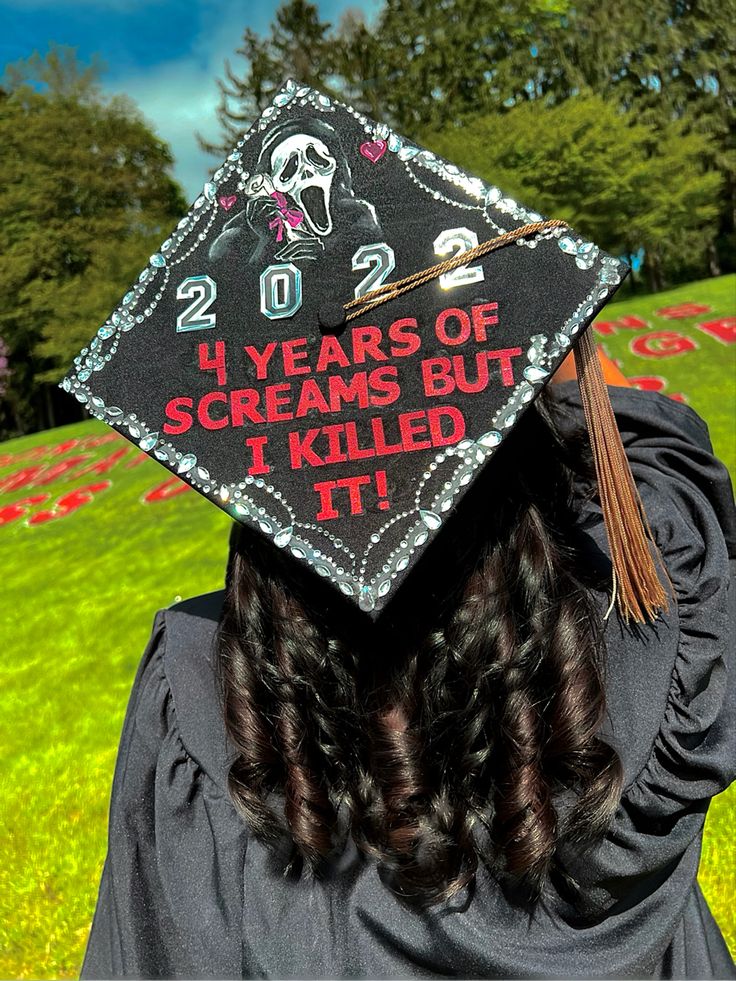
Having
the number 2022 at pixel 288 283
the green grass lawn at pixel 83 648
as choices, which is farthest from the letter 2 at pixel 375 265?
the green grass lawn at pixel 83 648

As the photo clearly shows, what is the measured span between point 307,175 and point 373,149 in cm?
11

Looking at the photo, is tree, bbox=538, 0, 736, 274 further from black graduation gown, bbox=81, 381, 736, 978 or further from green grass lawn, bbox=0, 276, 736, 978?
black graduation gown, bbox=81, 381, 736, 978

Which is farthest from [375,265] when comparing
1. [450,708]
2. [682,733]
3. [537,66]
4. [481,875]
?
[537,66]

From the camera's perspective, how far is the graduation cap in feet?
3.60

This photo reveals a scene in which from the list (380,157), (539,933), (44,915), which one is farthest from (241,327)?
(44,915)

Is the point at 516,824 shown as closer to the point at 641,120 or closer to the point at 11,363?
the point at 641,120

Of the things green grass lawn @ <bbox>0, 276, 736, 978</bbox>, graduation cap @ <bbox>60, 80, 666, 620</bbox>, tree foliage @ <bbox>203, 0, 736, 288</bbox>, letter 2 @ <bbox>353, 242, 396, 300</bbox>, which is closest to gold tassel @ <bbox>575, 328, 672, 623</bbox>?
graduation cap @ <bbox>60, 80, 666, 620</bbox>

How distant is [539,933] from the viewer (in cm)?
116

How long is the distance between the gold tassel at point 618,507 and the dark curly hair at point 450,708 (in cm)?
7

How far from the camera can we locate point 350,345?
3.79 feet

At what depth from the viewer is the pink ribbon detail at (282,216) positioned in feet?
3.91

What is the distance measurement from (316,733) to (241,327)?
0.64 metres

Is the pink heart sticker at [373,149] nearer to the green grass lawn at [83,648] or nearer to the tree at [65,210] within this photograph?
the green grass lawn at [83,648]

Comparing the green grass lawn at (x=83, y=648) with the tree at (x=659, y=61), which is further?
the tree at (x=659, y=61)
